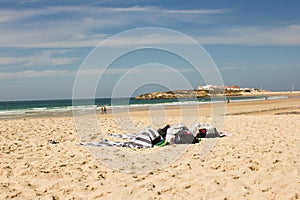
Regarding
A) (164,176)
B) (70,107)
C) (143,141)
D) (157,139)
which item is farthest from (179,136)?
(70,107)

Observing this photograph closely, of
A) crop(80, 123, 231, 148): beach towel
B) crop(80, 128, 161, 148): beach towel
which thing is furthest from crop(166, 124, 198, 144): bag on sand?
crop(80, 128, 161, 148): beach towel

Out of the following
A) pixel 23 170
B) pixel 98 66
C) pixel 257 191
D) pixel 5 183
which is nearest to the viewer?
pixel 257 191

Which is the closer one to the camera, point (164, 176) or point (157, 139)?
point (164, 176)

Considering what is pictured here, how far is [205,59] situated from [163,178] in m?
4.82

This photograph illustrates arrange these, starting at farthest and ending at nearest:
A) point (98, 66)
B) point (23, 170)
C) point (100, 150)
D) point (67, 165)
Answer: point (98, 66) < point (100, 150) < point (67, 165) < point (23, 170)

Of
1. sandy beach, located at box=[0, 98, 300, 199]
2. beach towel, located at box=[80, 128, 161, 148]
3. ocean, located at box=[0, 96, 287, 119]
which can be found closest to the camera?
sandy beach, located at box=[0, 98, 300, 199]

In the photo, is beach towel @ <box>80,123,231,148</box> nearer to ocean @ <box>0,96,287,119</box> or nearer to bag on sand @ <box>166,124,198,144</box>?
bag on sand @ <box>166,124,198,144</box>

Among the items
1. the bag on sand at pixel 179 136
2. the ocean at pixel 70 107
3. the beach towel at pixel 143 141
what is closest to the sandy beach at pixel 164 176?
the bag on sand at pixel 179 136

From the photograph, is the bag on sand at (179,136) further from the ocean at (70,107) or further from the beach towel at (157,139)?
the ocean at (70,107)

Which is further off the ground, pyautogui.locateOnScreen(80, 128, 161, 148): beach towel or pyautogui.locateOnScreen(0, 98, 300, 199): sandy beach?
pyautogui.locateOnScreen(80, 128, 161, 148): beach towel

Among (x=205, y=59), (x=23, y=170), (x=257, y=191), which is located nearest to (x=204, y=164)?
(x=257, y=191)

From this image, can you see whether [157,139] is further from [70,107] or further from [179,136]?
[70,107]

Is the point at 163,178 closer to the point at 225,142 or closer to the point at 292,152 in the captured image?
the point at 292,152

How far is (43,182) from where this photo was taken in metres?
4.70
